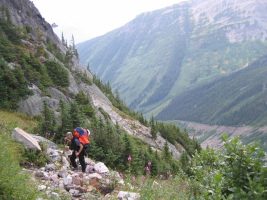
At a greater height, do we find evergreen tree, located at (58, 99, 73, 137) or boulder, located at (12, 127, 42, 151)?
boulder, located at (12, 127, 42, 151)

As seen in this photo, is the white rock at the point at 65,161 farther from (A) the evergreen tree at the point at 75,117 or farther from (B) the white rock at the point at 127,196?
(A) the evergreen tree at the point at 75,117

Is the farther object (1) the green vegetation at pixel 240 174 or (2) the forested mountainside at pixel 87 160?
(2) the forested mountainside at pixel 87 160

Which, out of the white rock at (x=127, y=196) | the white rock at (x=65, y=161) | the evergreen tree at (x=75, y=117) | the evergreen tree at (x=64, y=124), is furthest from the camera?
the evergreen tree at (x=75, y=117)

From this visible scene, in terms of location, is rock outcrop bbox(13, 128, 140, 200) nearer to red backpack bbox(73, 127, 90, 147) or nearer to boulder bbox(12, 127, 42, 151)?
boulder bbox(12, 127, 42, 151)

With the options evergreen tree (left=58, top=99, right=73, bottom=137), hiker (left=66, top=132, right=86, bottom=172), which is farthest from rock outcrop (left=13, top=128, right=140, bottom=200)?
evergreen tree (left=58, top=99, right=73, bottom=137)

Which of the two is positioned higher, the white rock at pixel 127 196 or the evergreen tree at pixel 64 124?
the evergreen tree at pixel 64 124

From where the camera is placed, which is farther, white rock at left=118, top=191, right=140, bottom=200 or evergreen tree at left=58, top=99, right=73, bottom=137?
evergreen tree at left=58, top=99, right=73, bottom=137

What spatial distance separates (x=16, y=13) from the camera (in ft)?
202

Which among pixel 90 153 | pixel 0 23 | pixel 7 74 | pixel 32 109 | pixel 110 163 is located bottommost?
pixel 110 163

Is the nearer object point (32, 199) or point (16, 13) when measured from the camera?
point (32, 199)

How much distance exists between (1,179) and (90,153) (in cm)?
1029

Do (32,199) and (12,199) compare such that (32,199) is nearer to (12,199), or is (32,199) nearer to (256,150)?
(12,199)

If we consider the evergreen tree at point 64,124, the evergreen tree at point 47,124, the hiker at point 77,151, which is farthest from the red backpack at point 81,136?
the evergreen tree at point 47,124

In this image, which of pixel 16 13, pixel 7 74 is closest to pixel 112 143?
pixel 7 74
